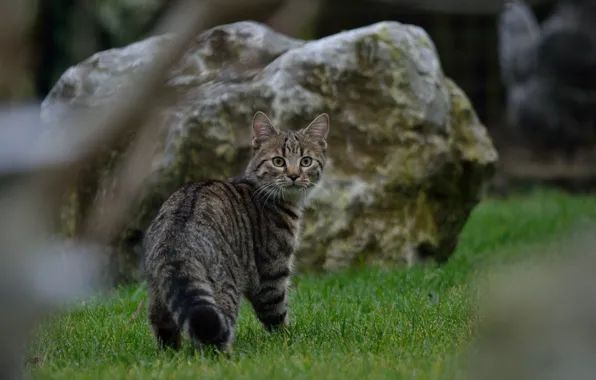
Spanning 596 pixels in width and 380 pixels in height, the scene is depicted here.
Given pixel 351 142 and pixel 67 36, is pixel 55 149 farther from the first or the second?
pixel 67 36

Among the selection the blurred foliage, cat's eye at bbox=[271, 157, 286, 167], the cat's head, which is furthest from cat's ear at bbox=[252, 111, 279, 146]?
the blurred foliage

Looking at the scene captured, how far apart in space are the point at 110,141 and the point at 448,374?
2570mm

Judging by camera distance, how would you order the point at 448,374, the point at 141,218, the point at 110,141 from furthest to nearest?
the point at 141,218
the point at 448,374
the point at 110,141

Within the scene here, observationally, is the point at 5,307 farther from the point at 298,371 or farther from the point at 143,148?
the point at 298,371

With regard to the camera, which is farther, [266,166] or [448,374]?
[266,166]

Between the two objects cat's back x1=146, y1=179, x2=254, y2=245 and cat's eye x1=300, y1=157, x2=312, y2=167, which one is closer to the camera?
cat's back x1=146, y1=179, x2=254, y2=245

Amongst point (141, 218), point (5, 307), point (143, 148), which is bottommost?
point (141, 218)

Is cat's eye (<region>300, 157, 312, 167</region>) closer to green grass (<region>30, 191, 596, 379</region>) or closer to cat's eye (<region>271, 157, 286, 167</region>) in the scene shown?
cat's eye (<region>271, 157, 286, 167</region>)

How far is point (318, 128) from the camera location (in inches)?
261

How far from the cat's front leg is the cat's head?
56 cm

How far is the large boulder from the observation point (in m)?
8.34

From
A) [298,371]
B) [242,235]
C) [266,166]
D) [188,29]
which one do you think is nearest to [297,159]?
[266,166]

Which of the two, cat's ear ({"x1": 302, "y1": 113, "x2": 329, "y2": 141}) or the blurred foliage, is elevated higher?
cat's ear ({"x1": 302, "y1": 113, "x2": 329, "y2": 141})

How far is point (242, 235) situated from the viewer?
18.6 ft
